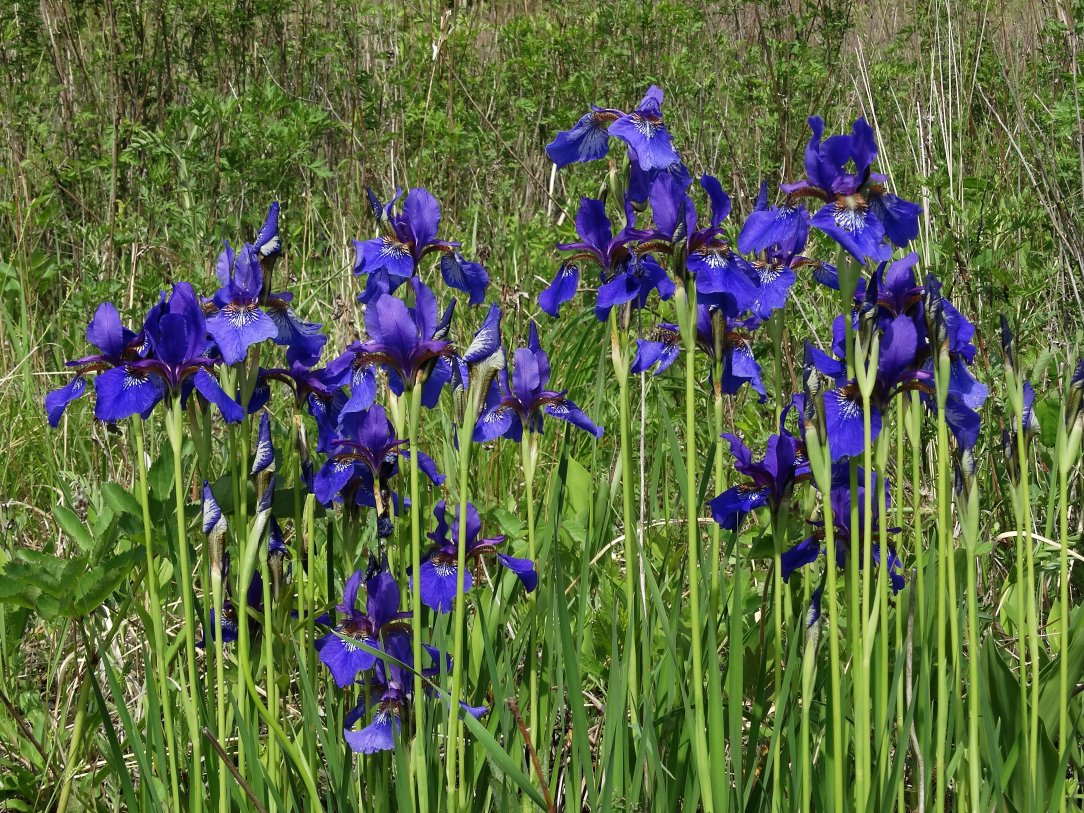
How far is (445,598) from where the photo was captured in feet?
5.54

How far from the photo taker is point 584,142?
5.62 ft

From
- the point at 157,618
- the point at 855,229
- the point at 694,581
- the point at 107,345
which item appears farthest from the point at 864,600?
the point at 107,345

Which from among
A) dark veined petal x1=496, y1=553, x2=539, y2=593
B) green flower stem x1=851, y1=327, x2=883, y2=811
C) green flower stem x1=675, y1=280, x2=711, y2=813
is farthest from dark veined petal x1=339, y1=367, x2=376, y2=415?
green flower stem x1=851, y1=327, x2=883, y2=811

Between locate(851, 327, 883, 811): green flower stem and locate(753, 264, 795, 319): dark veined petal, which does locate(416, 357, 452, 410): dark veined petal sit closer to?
locate(753, 264, 795, 319): dark veined petal

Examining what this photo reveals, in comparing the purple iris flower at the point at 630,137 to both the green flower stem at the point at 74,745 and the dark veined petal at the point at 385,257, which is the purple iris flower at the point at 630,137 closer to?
the dark veined petal at the point at 385,257

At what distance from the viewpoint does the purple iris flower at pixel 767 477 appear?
1.59 m

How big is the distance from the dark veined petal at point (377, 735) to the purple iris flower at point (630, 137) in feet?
2.95

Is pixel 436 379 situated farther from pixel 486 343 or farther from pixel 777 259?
pixel 777 259

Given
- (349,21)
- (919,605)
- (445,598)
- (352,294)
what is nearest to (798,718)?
(919,605)

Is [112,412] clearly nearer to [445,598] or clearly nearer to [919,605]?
[445,598]

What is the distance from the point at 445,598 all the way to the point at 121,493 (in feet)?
1.99

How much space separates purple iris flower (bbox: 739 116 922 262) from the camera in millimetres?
1364

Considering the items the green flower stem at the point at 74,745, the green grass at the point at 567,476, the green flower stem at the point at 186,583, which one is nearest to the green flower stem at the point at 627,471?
the green grass at the point at 567,476

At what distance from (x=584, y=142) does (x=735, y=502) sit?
62 cm
